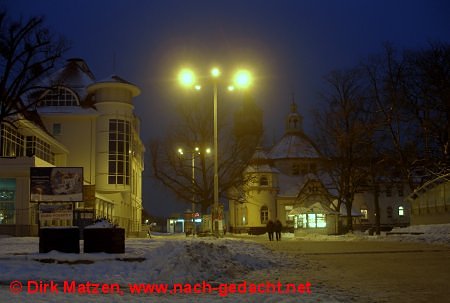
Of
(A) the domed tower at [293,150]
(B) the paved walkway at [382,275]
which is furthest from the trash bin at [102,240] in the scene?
(A) the domed tower at [293,150]

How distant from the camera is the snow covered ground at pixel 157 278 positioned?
10.8m

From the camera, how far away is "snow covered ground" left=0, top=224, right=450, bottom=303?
35.6 ft

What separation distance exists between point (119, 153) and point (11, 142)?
440 inches

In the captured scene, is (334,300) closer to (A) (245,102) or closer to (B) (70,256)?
(B) (70,256)

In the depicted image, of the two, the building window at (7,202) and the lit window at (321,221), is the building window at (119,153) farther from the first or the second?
the lit window at (321,221)

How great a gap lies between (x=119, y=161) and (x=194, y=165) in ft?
32.7

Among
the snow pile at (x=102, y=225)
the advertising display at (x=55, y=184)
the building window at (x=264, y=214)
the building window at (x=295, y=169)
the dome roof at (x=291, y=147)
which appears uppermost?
the dome roof at (x=291, y=147)

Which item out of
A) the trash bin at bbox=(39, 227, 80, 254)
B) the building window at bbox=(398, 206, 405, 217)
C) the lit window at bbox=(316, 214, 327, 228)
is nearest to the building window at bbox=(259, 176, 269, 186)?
the building window at bbox=(398, 206, 405, 217)

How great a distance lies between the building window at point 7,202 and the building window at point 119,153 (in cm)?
1349

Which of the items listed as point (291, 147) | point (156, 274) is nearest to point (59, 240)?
point (156, 274)

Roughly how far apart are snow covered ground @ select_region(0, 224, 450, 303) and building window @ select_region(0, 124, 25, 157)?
100.0 feet

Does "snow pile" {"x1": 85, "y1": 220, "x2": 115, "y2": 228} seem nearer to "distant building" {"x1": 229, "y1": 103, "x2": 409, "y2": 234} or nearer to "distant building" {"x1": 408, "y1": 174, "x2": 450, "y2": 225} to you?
"distant building" {"x1": 408, "y1": 174, "x2": 450, "y2": 225}

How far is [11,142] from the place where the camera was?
150 ft

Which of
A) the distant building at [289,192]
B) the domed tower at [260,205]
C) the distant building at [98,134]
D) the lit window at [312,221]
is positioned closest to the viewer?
the distant building at [98,134]
